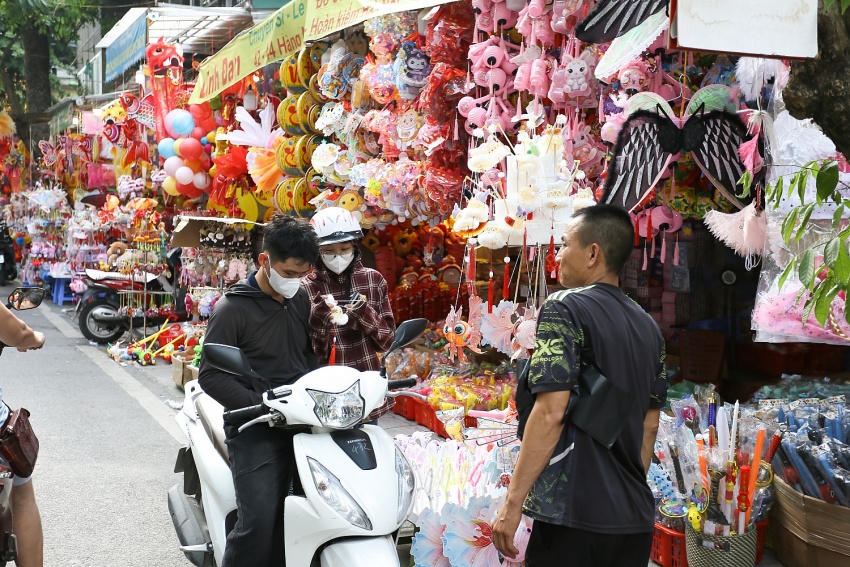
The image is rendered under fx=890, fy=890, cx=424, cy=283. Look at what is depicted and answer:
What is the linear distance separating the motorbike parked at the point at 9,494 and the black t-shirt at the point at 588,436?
212cm

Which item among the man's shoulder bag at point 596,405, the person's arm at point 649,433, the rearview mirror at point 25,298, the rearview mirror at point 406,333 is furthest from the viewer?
the rearview mirror at point 25,298

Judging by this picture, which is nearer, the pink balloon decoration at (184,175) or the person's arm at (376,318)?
the person's arm at (376,318)

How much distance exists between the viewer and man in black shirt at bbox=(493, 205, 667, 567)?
2.50 metres

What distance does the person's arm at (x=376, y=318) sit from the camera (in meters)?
4.43

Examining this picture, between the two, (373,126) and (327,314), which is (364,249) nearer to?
(373,126)

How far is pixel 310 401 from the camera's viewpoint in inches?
119

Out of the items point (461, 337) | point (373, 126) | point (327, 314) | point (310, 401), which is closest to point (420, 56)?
point (373, 126)

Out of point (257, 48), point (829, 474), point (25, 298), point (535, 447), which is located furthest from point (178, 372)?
point (535, 447)

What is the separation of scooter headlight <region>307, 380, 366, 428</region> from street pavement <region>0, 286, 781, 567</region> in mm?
1915

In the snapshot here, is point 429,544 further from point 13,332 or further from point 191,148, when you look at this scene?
point 191,148

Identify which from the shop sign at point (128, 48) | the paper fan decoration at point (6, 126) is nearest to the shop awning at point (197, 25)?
the shop sign at point (128, 48)

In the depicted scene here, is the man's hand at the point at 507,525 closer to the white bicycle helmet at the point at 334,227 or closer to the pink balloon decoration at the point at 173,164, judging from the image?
the white bicycle helmet at the point at 334,227

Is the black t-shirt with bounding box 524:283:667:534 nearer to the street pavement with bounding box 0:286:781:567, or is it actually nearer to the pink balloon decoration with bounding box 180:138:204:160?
the street pavement with bounding box 0:286:781:567

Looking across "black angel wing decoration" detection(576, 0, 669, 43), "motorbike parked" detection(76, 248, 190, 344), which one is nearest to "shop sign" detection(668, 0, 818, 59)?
"black angel wing decoration" detection(576, 0, 669, 43)
